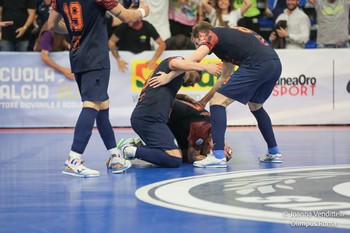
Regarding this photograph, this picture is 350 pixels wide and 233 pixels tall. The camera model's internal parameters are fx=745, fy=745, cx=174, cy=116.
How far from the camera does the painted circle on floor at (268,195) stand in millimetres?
4750

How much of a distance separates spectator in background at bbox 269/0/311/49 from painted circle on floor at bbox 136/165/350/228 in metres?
5.58

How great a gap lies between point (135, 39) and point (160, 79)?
179 inches

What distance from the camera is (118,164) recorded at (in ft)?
22.7

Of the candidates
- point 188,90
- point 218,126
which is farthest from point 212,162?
point 188,90

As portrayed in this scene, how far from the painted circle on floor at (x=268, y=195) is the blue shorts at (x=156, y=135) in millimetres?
705

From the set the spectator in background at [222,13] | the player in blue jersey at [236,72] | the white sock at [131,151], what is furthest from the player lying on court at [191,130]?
the spectator in background at [222,13]

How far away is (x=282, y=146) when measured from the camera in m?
8.92

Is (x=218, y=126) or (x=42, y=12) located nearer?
(x=218, y=126)

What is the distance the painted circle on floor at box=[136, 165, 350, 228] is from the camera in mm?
4750

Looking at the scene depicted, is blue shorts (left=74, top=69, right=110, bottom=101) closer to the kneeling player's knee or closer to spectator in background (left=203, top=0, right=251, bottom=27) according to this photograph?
the kneeling player's knee

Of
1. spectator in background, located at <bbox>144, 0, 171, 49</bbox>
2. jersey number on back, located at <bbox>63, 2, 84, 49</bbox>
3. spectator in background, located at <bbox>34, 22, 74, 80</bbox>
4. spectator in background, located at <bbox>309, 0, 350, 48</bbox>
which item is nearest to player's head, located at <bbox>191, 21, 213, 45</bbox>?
jersey number on back, located at <bbox>63, 2, 84, 49</bbox>

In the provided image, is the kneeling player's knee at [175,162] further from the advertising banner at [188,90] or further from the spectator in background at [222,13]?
the spectator in background at [222,13]

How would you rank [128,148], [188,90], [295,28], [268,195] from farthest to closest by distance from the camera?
[295,28], [188,90], [128,148], [268,195]

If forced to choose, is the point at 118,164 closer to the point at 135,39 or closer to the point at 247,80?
the point at 247,80
